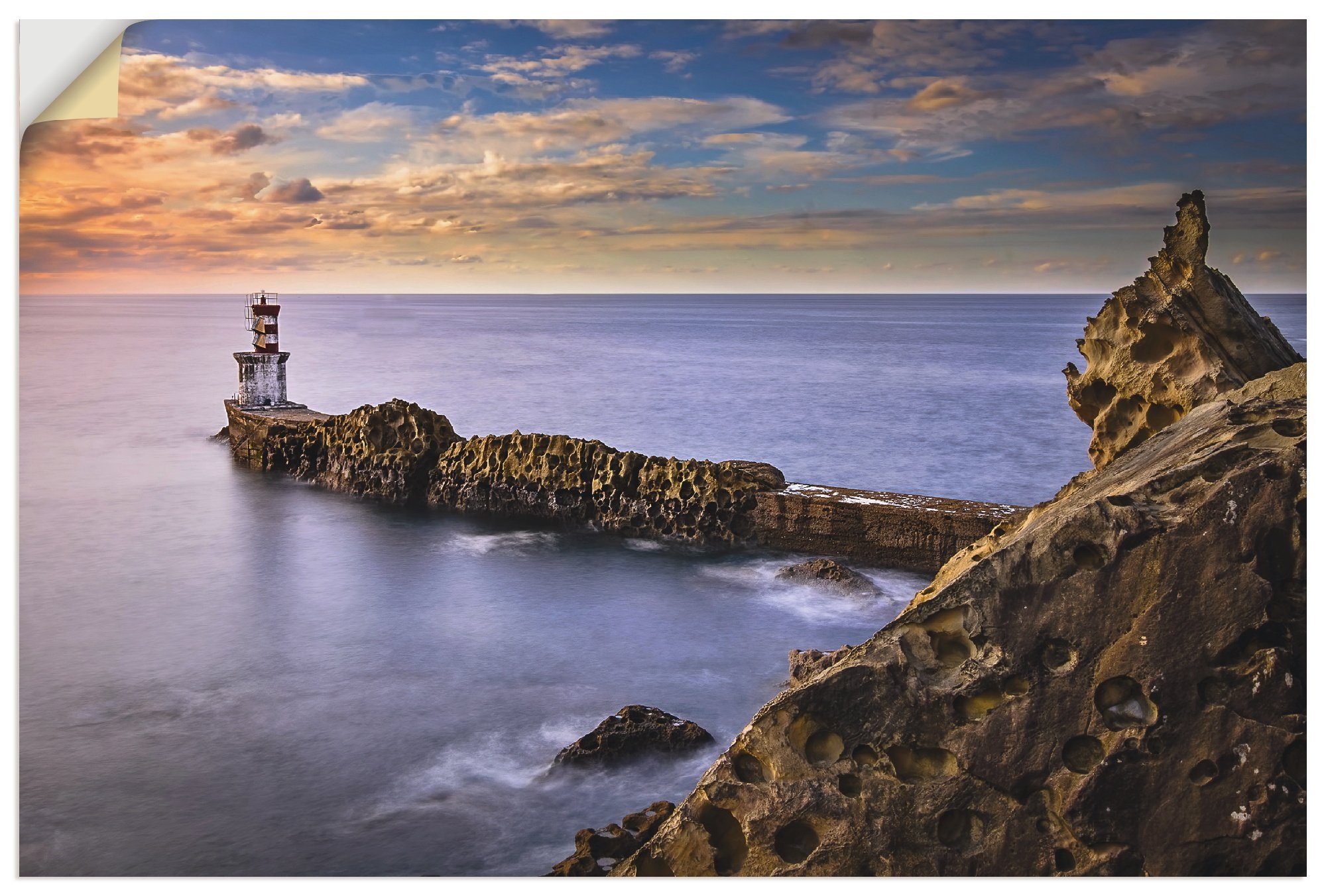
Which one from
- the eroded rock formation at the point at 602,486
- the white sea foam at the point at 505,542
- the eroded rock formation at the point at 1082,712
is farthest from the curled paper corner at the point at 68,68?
the eroded rock formation at the point at 602,486

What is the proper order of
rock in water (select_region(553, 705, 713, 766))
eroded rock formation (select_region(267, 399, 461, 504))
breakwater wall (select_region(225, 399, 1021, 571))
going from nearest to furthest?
rock in water (select_region(553, 705, 713, 766)), breakwater wall (select_region(225, 399, 1021, 571)), eroded rock formation (select_region(267, 399, 461, 504))

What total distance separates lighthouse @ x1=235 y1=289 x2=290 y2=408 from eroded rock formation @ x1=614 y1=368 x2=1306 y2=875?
35.0 feet

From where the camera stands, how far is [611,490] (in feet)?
29.2

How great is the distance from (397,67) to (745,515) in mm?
4162

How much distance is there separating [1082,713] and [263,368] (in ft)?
37.3

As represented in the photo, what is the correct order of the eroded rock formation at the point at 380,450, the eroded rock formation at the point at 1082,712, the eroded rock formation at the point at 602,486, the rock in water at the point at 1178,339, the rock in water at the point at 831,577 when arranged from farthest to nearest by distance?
the eroded rock formation at the point at 380,450
the eroded rock formation at the point at 602,486
the rock in water at the point at 831,577
the rock in water at the point at 1178,339
the eroded rock formation at the point at 1082,712

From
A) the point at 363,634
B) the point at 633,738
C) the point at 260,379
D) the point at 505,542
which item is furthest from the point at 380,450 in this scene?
the point at 633,738

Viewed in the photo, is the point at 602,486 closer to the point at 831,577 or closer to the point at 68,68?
the point at 831,577

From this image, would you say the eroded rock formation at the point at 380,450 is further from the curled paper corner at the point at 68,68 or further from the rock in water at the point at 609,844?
the rock in water at the point at 609,844

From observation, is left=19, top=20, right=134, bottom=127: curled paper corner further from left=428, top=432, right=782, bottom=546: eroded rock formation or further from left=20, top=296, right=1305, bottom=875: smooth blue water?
left=428, top=432, right=782, bottom=546: eroded rock formation

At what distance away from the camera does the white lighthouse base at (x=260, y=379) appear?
490 inches

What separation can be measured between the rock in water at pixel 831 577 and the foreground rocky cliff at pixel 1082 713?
4.48 m

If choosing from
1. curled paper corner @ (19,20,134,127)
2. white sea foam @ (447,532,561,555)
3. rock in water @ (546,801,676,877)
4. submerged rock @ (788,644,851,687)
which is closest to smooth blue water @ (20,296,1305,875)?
white sea foam @ (447,532,561,555)

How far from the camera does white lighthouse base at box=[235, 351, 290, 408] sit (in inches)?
490
